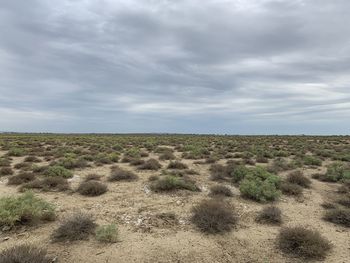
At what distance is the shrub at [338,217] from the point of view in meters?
8.97

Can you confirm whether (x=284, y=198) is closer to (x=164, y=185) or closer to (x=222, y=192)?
(x=222, y=192)

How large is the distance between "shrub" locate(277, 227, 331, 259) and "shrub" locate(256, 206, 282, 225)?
1.29m

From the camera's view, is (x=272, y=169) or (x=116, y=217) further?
(x=272, y=169)

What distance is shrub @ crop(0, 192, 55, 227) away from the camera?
7.93m

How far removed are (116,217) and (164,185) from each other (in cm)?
332

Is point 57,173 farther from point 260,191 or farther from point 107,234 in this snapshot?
point 260,191

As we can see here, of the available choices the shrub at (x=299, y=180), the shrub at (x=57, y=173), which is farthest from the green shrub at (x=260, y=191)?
the shrub at (x=57, y=173)

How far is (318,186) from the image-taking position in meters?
13.6

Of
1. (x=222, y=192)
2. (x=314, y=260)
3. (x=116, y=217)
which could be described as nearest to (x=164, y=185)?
(x=222, y=192)

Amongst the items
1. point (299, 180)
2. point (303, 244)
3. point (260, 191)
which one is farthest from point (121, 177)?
point (303, 244)

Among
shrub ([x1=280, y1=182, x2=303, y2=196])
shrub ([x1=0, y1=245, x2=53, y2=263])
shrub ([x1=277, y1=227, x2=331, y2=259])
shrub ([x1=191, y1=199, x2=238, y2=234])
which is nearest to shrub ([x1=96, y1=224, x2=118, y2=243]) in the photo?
shrub ([x1=0, y1=245, x2=53, y2=263])

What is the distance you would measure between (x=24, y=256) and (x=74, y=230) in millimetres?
1668

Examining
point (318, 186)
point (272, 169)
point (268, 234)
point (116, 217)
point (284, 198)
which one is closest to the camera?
point (268, 234)

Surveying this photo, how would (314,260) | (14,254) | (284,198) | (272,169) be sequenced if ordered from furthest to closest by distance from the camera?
(272,169), (284,198), (314,260), (14,254)
